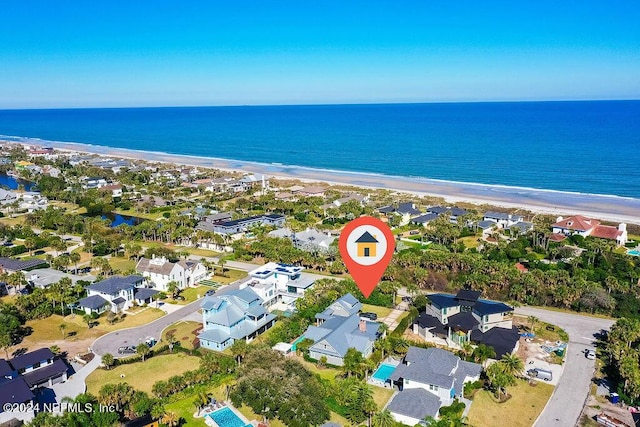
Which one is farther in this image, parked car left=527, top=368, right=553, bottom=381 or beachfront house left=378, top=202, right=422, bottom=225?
beachfront house left=378, top=202, right=422, bottom=225

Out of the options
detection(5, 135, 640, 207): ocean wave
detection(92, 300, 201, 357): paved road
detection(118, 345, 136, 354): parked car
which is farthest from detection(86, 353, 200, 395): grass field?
detection(5, 135, 640, 207): ocean wave

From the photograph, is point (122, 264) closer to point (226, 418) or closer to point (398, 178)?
point (226, 418)

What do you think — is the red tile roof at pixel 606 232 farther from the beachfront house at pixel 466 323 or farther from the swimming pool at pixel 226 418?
the swimming pool at pixel 226 418

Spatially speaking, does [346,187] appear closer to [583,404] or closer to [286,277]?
[286,277]

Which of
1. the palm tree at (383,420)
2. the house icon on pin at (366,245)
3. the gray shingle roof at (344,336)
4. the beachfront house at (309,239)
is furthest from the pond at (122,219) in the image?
the palm tree at (383,420)

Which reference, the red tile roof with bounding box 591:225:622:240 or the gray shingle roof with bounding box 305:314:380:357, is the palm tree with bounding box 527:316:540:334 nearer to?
the gray shingle roof with bounding box 305:314:380:357
